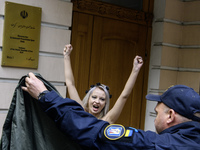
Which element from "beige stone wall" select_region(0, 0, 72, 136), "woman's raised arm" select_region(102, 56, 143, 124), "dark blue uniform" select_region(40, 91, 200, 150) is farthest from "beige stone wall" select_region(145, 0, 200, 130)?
"dark blue uniform" select_region(40, 91, 200, 150)

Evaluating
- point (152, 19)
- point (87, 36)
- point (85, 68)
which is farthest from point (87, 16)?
point (152, 19)

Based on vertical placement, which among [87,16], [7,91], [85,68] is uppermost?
[87,16]

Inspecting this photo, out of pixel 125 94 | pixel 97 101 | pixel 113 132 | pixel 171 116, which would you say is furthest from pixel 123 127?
pixel 97 101

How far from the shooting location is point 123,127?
1900mm

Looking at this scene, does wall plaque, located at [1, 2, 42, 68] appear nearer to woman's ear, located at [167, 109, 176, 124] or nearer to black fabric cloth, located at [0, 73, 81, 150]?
black fabric cloth, located at [0, 73, 81, 150]

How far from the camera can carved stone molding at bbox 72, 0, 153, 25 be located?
199 inches

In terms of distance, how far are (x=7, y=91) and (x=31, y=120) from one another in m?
2.22

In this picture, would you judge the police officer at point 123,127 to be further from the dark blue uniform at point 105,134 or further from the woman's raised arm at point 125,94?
the woman's raised arm at point 125,94

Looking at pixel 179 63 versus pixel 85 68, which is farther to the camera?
pixel 179 63

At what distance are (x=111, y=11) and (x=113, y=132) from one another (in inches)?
150

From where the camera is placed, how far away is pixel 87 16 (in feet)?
16.9

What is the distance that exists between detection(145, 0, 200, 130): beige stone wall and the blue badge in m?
4.01

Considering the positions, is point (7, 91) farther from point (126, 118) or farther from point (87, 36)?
point (126, 118)

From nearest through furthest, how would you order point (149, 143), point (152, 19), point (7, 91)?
point (149, 143) < point (7, 91) < point (152, 19)
